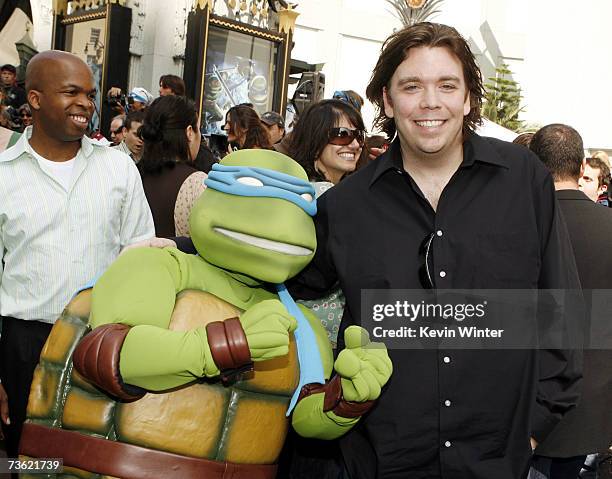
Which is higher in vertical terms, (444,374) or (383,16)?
(383,16)

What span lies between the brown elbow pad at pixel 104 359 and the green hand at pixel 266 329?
1.04 ft

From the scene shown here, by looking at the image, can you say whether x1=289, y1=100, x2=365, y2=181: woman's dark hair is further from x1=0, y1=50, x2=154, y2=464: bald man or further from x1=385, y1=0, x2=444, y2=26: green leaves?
x1=385, y1=0, x2=444, y2=26: green leaves

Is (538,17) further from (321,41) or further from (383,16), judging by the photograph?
(321,41)

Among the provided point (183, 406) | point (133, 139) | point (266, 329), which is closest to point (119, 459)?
point (183, 406)

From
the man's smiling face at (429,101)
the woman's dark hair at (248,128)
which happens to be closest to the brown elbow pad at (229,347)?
the man's smiling face at (429,101)

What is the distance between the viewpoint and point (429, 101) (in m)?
2.13

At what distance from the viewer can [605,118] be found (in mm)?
23578

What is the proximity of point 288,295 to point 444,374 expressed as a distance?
0.55 meters

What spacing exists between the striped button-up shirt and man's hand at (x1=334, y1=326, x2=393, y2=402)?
46.8 inches

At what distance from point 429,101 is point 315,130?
4.21ft

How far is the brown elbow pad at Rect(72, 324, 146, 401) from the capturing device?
1782mm

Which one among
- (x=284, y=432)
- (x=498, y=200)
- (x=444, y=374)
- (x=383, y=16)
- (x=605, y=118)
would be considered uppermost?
(x=383, y=16)

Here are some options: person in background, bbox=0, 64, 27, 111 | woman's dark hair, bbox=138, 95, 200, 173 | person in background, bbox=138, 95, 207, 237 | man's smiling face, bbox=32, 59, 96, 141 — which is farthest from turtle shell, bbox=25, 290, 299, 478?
person in background, bbox=0, 64, 27, 111

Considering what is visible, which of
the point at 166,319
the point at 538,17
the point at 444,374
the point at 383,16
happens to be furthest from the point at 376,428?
the point at 538,17
